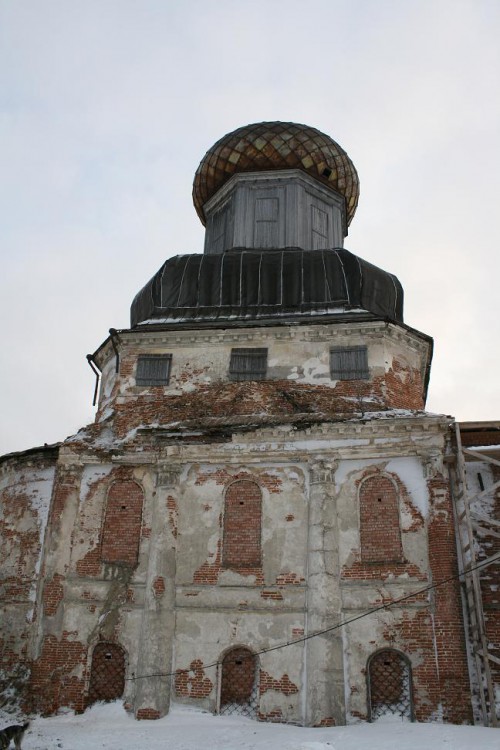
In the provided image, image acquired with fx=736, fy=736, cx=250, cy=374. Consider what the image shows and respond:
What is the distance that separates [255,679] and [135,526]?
4224mm

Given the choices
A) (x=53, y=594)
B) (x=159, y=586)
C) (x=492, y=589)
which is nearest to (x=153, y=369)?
(x=159, y=586)

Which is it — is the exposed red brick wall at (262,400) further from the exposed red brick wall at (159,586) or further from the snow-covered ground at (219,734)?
the snow-covered ground at (219,734)

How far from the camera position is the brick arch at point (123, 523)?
16.3 metres

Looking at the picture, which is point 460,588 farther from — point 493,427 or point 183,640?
point 183,640

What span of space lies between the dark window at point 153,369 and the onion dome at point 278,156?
831 centimetres

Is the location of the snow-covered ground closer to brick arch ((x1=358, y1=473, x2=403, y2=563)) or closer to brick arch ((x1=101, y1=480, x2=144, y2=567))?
brick arch ((x1=101, y1=480, x2=144, y2=567))

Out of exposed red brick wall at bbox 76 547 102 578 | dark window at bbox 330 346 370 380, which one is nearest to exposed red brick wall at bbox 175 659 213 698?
exposed red brick wall at bbox 76 547 102 578

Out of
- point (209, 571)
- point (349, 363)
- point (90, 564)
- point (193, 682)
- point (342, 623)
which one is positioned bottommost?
point (193, 682)

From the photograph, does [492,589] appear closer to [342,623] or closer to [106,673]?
[342,623]

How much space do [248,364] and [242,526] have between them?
4.37 metres

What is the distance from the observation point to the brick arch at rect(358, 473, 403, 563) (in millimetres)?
15180

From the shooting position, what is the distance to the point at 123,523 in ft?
54.6

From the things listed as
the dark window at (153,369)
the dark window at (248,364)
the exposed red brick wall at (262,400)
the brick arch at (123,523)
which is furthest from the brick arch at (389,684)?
the dark window at (153,369)

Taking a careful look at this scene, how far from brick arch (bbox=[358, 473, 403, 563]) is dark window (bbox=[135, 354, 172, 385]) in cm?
593
